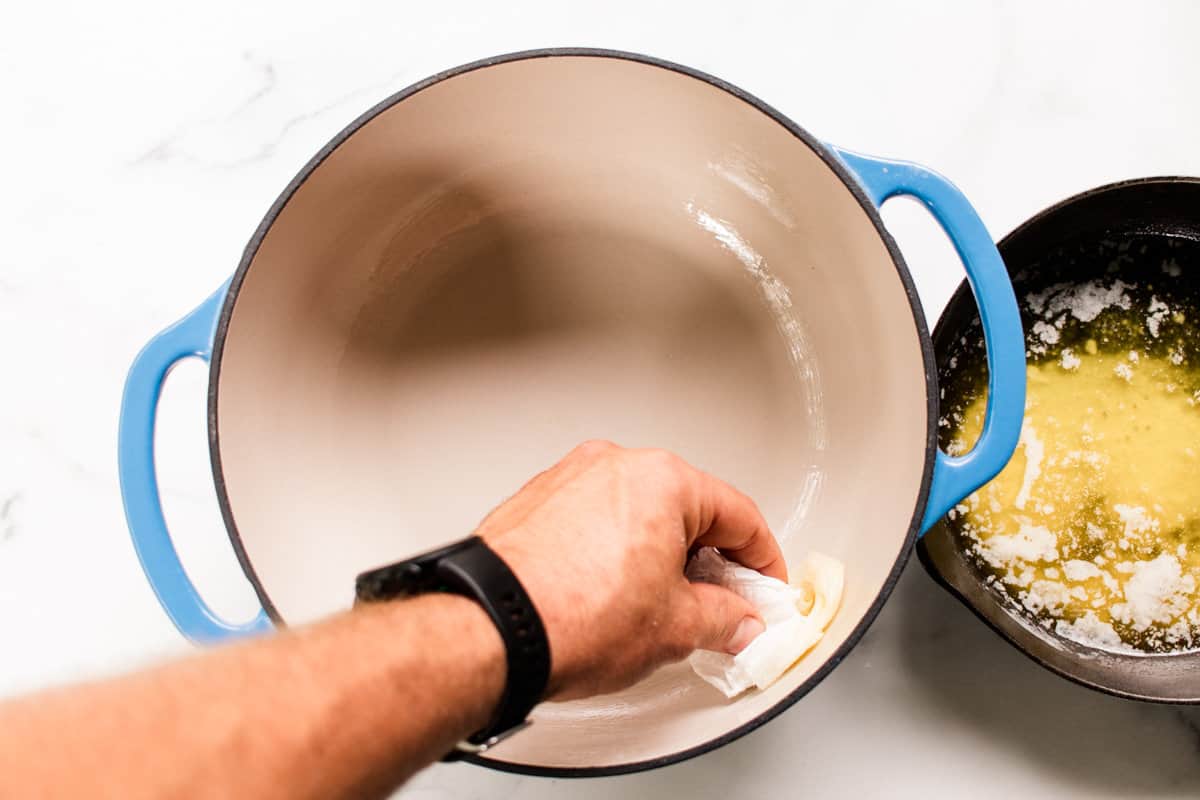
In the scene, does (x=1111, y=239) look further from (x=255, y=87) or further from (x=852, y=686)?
(x=255, y=87)

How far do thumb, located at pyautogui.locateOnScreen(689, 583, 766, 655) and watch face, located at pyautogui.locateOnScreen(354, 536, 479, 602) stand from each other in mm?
178

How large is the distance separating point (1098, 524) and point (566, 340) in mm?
434

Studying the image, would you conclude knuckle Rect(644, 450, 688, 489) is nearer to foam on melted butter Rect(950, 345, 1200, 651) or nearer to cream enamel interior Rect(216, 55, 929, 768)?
cream enamel interior Rect(216, 55, 929, 768)

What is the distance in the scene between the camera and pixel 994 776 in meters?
0.79

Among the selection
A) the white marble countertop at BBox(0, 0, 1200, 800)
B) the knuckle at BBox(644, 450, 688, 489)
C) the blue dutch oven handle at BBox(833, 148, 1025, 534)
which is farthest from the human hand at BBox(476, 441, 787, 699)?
the white marble countertop at BBox(0, 0, 1200, 800)

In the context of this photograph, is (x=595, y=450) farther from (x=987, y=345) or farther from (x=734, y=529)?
(x=987, y=345)

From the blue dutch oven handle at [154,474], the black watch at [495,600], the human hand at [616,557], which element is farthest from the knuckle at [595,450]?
the blue dutch oven handle at [154,474]

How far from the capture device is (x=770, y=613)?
672 millimetres

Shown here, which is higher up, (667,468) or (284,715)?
(667,468)

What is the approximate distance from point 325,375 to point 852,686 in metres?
0.48

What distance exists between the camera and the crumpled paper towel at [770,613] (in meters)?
0.65

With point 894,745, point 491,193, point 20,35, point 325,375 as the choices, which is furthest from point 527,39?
point 894,745

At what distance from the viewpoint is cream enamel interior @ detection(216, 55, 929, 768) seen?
0.67 meters

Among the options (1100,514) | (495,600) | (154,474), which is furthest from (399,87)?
(1100,514)
